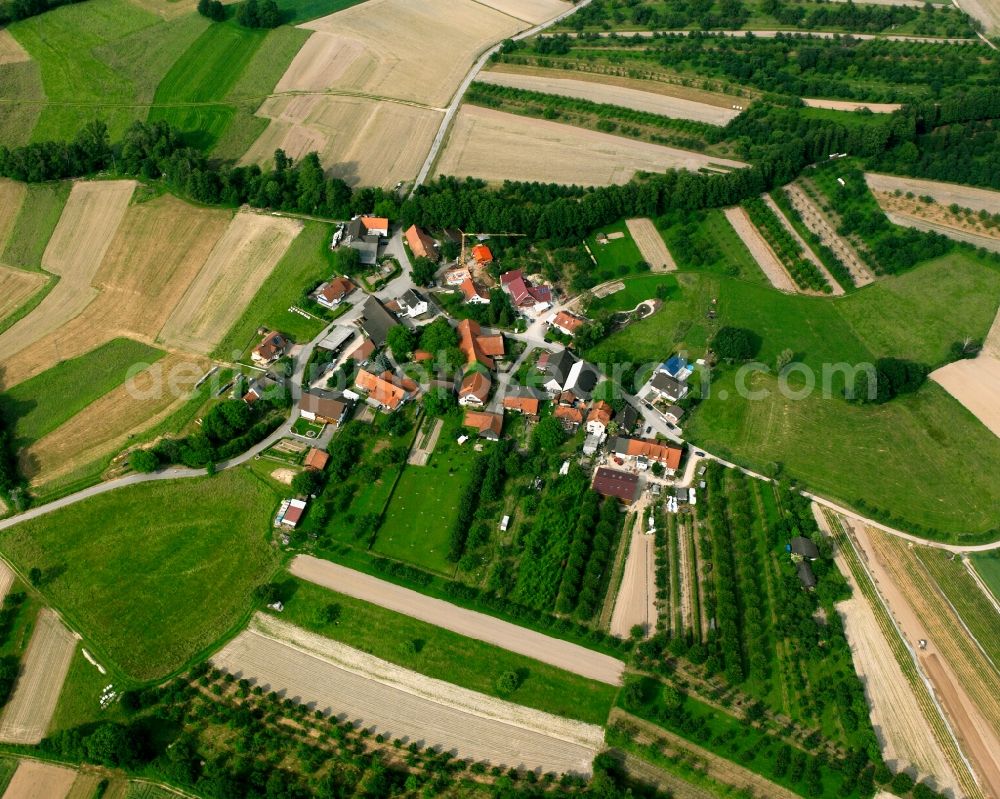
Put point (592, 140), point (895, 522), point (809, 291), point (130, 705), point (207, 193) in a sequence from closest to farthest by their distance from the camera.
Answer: point (130, 705) < point (895, 522) < point (809, 291) < point (207, 193) < point (592, 140)

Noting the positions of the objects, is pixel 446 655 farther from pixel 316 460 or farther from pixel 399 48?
pixel 399 48

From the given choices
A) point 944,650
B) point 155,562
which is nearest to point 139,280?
point 155,562

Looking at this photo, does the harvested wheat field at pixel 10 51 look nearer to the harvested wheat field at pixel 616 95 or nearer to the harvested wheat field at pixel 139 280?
the harvested wheat field at pixel 139 280

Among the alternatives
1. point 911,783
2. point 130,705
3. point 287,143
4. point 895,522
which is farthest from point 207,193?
point 911,783

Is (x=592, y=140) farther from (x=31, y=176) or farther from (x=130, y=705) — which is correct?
(x=130, y=705)

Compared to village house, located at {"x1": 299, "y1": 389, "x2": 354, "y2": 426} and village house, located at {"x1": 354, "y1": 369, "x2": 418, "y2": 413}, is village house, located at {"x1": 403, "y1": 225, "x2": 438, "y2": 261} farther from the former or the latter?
village house, located at {"x1": 299, "y1": 389, "x2": 354, "y2": 426}

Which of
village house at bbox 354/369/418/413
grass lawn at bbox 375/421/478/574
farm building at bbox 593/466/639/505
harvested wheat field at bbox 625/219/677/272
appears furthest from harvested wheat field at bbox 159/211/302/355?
farm building at bbox 593/466/639/505

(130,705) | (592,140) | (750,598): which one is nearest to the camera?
(130,705)
